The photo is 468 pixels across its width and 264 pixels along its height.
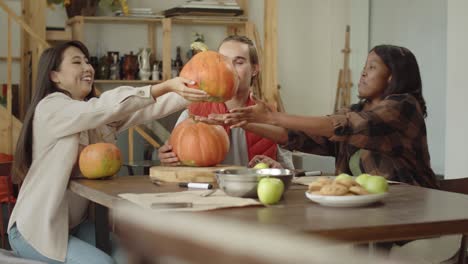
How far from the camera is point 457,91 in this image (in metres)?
4.99

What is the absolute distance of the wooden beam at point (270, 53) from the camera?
6832 mm

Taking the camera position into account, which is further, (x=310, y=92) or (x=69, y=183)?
(x=310, y=92)

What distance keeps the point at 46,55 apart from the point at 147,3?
15.1 feet

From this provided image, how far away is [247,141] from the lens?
3205mm

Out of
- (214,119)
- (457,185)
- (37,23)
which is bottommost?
(457,185)

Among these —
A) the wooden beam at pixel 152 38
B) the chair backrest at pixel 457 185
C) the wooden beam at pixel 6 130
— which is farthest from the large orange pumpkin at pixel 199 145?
the wooden beam at pixel 152 38

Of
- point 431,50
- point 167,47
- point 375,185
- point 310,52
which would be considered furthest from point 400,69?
point 310,52

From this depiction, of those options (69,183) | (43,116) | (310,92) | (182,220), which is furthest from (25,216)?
(310,92)

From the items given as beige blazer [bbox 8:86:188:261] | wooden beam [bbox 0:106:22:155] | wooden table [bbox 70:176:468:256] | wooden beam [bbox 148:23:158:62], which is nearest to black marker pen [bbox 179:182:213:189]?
wooden table [bbox 70:176:468:256]

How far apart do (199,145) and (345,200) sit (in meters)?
0.98

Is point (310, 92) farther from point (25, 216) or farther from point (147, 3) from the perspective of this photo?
point (25, 216)

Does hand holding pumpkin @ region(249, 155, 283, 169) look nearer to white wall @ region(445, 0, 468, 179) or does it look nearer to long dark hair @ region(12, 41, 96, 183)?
long dark hair @ region(12, 41, 96, 183)

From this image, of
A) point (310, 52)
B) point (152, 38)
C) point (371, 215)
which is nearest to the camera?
point (371, 215)

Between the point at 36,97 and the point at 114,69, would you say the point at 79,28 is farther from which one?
the point at 36,97
